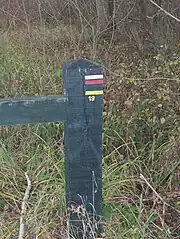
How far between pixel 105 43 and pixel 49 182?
2.40 meters

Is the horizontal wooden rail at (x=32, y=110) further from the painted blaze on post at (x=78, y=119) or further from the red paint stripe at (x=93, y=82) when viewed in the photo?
the red paint stripe at (x=93, y=82)

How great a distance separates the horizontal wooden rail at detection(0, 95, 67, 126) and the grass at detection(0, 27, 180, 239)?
71 cm

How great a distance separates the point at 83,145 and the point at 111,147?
1.38 meters

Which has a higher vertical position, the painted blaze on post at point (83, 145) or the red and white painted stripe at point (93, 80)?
the red and white painted stripe at point (93, 80)

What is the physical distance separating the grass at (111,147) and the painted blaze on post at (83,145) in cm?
20

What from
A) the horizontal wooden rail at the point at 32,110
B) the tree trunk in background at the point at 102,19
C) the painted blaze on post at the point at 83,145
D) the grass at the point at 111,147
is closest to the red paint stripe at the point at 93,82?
the painted blaze on post at the point at 83,145

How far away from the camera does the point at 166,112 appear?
150 inches

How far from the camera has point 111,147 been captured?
3658mm

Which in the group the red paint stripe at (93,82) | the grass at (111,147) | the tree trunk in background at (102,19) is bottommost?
the grass at (111,147)

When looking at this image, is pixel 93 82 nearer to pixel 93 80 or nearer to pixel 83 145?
pixel 93 80

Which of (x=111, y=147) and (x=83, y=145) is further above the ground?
(x=83, y=145)

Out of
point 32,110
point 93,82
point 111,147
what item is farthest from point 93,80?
point 111,147

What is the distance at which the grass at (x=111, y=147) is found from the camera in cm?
273

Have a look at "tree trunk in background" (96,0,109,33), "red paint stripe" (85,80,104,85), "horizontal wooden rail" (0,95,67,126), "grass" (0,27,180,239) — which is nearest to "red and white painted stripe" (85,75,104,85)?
"red paint stripe" (85,80,104,85)
